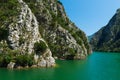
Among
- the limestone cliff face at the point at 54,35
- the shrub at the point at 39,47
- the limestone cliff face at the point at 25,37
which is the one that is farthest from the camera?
the limestone cliff face at the point at 54,35

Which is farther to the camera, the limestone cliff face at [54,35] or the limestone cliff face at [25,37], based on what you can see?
the limestone cliff face at [54,35]

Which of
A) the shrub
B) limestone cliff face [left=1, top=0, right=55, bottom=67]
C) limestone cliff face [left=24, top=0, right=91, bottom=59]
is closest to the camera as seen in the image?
limestone cliff face [left=1, top=0, right=55, bottom=67]

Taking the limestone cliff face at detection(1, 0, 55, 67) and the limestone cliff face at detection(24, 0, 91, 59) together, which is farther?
the limestone cliff face at detection(24, 0, 91, 59)

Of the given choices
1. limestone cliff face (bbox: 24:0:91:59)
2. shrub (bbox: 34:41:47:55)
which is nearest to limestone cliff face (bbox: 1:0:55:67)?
shrub (bbox: 34:41:47:55)

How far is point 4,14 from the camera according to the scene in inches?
4978

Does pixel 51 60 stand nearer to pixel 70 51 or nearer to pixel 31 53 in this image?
pixel 31 53

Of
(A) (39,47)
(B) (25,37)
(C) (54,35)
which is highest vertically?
(C) (54,35)

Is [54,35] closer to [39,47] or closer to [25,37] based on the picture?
[39,47]

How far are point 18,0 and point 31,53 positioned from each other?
3523 cm

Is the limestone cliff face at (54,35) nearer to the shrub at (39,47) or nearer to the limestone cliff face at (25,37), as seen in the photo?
the limestone cliff face at (25,37)

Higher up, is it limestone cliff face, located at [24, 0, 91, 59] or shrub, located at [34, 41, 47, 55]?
limestone cliff face, located at [24, 0, 91, 59]

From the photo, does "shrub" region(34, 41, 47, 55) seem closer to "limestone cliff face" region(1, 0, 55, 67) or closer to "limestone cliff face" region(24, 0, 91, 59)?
"limestone cliff face" region(1, 0, 55, 67)

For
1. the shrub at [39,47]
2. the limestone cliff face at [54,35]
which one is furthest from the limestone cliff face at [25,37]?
the limestone cliff face at [54,35]

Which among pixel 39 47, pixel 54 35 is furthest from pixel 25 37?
pixel 54 35
